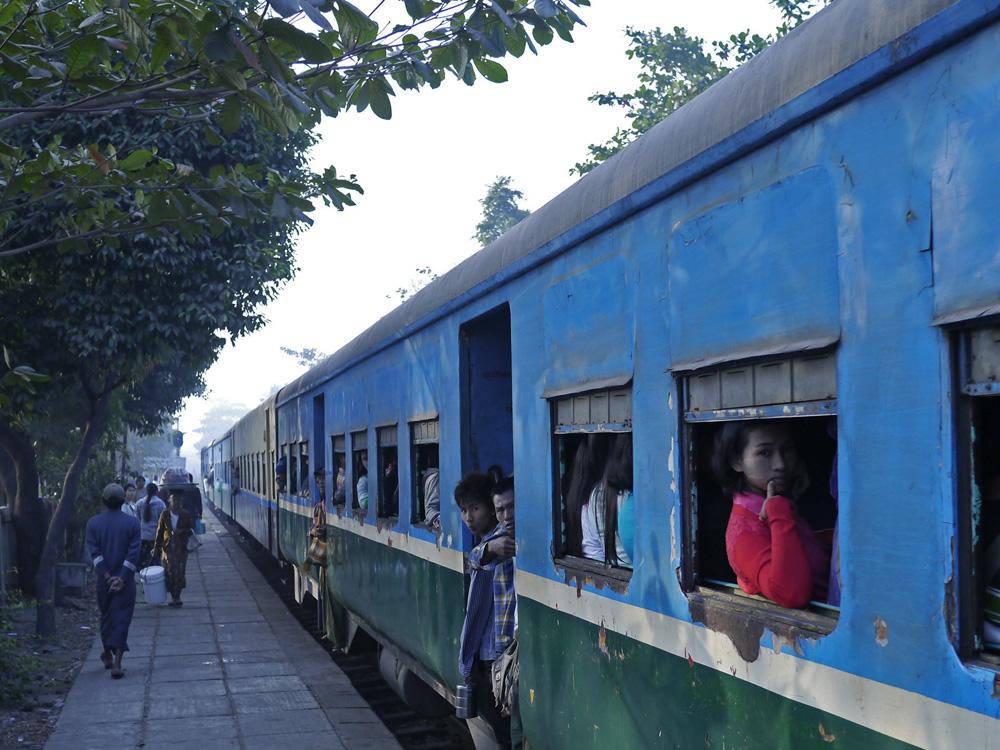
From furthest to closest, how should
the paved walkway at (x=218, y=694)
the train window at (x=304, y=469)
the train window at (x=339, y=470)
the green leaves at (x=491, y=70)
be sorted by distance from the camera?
the train window at (x=304, y=469) < the train window at (x=339, y=470) < the paved walkway at (x=218, y=694) < the green leaves at (x=491, y=70)

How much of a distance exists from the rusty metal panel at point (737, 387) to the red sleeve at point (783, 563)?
0.27 metres

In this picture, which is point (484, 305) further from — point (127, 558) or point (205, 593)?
point (205, 593)

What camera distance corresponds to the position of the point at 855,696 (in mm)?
2609

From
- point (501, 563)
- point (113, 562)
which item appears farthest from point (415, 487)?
point (113, 562)

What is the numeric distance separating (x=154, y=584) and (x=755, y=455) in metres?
13.1

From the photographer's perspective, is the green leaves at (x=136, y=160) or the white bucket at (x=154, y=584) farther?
the white bucket at (x=154, y=584)

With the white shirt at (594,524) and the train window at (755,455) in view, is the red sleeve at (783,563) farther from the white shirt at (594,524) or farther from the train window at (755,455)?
the white shirt at (594,524)

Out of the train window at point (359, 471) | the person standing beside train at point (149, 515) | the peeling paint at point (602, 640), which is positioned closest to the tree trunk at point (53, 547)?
the person standing beside train at point (149, 515)

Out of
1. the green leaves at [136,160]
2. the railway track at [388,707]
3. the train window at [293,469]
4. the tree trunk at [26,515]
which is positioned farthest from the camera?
the tree trunk at [26,515]

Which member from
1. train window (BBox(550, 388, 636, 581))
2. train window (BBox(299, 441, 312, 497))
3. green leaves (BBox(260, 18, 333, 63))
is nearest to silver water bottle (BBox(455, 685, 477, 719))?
train window (BBox(550, 388, 636, 581))

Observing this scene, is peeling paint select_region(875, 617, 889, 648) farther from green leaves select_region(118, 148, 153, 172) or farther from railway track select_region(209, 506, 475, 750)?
railway track select_region(209, 506, 475, 750)

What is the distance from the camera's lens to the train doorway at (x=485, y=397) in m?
6.30

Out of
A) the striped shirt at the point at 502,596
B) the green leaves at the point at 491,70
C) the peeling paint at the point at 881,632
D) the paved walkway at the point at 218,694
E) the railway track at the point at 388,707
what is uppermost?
the green leaves at the point at 491,70

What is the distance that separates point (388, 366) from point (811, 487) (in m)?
5.17
